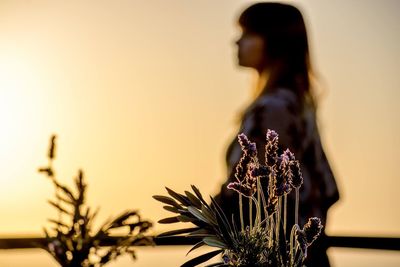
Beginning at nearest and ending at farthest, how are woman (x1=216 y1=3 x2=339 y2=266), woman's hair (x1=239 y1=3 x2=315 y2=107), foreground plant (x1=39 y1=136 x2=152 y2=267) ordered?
foreground plant (x1=39 y1=136 x2=152 y2=267), woman (x1=216 y1=3 x2=339 y2=266), woman's hair (x1=239 y1=3 x2=315 y2=107)

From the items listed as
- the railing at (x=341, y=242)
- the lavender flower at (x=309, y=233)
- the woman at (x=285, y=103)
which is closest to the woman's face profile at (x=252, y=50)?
the woman at (x=285, y=103)

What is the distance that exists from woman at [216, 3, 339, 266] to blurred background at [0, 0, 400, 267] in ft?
3.78

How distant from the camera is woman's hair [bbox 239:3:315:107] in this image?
207 cm

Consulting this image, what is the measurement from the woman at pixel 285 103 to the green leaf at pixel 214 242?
64 centimetres

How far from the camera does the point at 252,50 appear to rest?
214 centimetres

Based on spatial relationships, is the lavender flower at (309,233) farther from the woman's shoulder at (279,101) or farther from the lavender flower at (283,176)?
the woman's shoulder at (279,101)

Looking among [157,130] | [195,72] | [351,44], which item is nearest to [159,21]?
[195,72]

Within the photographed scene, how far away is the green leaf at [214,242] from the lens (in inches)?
44.7

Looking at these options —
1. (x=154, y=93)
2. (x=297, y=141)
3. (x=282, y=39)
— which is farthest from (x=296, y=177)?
(x=154, y=93)

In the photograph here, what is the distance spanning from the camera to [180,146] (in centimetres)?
338

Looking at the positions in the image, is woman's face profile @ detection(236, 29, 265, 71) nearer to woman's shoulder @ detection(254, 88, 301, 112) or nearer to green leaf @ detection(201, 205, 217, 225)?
woman's shoulder @ detection(254, 88, 301, 112)

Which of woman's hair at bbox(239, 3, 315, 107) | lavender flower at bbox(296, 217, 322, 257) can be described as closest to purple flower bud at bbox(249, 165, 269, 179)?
lavender flower at bbox(296, 217, 322, 257)

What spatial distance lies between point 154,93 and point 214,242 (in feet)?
7.68

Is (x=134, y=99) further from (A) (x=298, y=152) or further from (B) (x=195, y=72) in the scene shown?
(A) (x=298, y=152)
